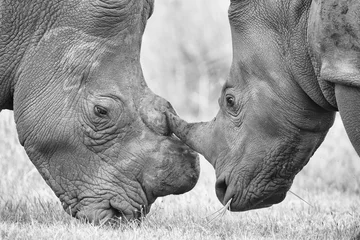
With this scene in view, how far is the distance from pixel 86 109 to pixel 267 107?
1.46m

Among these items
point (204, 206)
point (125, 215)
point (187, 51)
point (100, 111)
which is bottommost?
point (187, 51)

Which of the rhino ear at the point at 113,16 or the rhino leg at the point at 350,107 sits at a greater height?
the rhino ear at the point at 113,16

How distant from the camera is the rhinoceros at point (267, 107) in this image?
668 cm

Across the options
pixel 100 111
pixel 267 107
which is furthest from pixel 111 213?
pixel 267 107

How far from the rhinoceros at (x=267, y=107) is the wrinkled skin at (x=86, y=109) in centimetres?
41

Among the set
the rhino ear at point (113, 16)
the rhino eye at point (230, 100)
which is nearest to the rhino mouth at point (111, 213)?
the rhino eye at point (230, 100)

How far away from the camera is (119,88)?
7.45m

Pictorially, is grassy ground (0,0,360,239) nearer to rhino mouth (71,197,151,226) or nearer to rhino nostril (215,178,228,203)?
rhino mouth (71,197,151,226)

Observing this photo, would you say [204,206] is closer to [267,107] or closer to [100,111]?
[100,111]

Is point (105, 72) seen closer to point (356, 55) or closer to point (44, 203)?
point (44, 203)

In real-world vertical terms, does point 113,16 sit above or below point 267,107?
above

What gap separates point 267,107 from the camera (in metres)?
6.92

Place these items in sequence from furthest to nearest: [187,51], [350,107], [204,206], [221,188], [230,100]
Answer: [187,51], [204,206], [221,188], [230,100], [350,107]

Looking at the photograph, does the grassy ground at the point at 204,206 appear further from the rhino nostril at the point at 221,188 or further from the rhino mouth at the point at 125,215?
the rhino nostril at the point at 221,188
